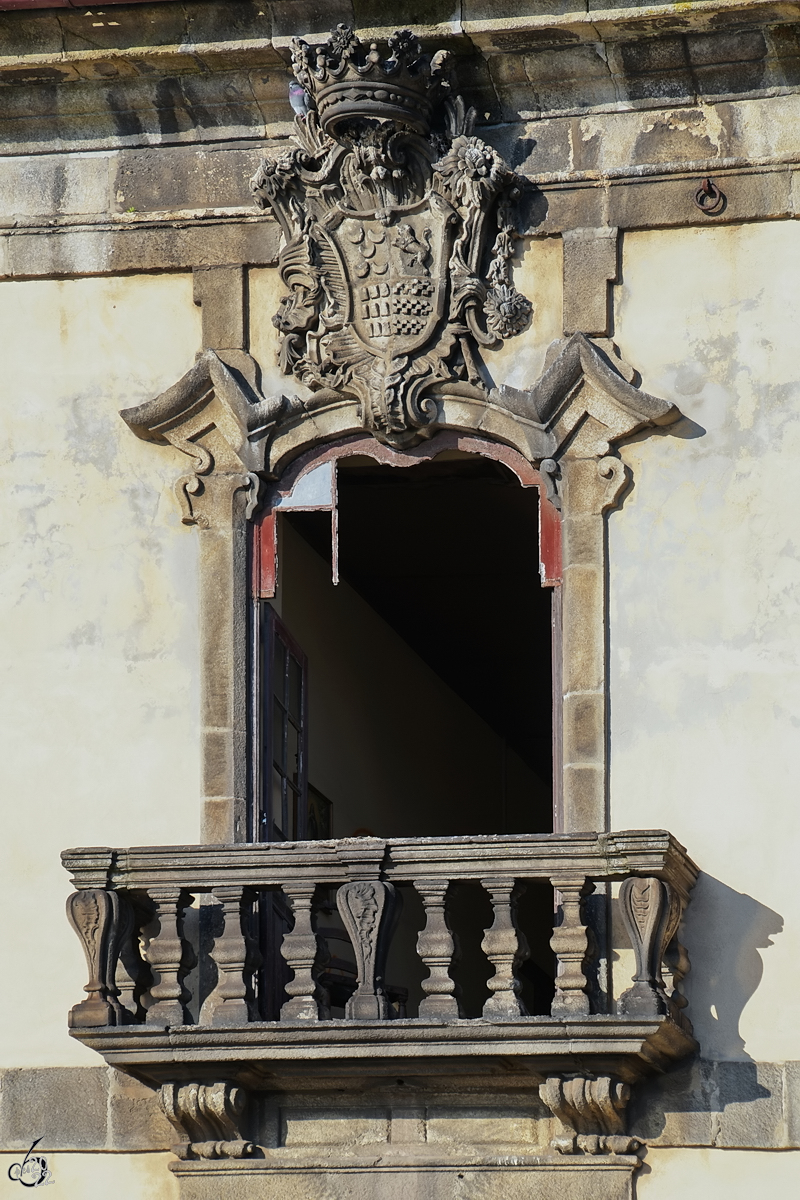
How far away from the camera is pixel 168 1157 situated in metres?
9.70

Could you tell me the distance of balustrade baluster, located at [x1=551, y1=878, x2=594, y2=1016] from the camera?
9.07 meters

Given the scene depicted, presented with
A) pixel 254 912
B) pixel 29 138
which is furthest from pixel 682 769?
pixel 29 138

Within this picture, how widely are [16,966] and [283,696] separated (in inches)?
67.0

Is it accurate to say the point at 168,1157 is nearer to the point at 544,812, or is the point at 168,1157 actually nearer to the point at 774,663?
the point at 774,663

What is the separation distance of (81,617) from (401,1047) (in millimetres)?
2590

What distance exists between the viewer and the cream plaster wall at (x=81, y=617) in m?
10.1

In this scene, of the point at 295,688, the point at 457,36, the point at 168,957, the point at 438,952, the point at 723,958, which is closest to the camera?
the point at 438,952

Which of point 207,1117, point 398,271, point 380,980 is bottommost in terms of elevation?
point 207,1117

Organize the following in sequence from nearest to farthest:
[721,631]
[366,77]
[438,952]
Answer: [438,952]
[721,631]
[366,77]

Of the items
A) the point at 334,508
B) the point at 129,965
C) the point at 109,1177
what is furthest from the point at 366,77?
the point at 109,1177

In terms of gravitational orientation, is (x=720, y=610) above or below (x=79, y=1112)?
above

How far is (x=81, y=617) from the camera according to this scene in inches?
409

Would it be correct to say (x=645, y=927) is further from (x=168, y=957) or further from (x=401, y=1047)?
(x=168, y=957)

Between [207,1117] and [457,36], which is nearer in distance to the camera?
[207,1117]
